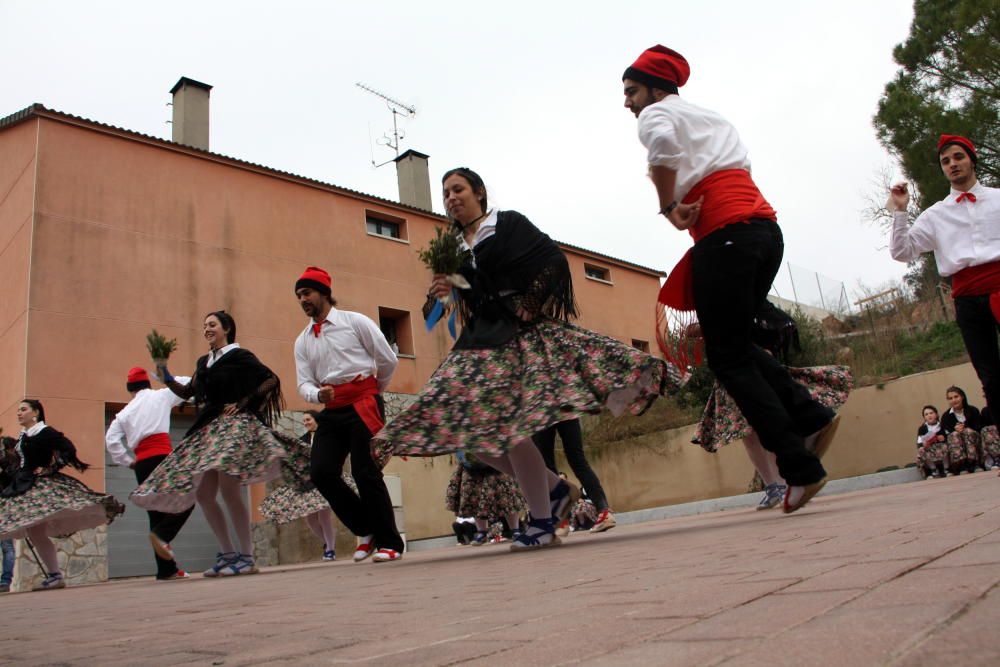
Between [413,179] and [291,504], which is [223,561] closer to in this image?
[291,504]

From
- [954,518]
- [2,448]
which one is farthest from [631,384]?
[2,448]

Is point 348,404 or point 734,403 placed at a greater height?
point 348,404

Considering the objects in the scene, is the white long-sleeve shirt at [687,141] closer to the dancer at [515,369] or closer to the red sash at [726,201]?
the red sash at [726,201]

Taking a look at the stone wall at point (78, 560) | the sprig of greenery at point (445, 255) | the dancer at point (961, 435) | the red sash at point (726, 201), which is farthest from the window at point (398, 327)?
the red sash at point (726, 201)

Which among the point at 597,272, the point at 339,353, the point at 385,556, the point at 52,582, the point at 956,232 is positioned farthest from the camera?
the point at 597,272

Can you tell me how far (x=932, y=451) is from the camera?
953cm

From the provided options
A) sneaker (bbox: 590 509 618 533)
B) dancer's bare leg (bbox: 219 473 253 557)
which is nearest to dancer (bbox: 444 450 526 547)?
sneaker (bbox: 590 509 618 533)

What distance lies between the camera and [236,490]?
5992 mm

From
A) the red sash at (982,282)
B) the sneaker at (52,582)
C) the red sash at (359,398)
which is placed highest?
the red sash at (982,282)

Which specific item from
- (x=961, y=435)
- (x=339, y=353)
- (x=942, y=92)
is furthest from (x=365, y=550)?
(x=942, y=92)

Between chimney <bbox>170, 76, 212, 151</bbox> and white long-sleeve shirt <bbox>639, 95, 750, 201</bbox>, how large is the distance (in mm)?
15517

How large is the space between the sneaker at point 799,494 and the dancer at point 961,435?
20.5 feet

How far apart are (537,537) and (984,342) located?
9.24 ft

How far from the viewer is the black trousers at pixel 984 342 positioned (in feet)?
15.7
